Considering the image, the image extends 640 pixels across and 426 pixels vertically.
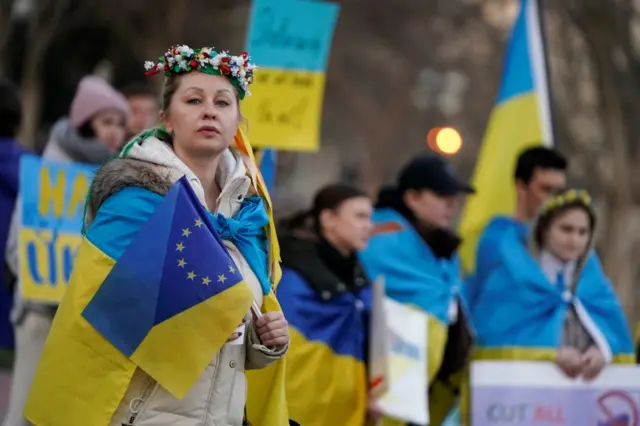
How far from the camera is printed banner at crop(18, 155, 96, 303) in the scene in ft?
30.5

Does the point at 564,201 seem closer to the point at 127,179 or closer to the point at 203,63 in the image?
the point at 203,63

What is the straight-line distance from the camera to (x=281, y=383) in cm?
676

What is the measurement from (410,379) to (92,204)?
3.93 meters

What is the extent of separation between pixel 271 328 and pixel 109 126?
395 cm

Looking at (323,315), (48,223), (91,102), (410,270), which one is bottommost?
(323,315)

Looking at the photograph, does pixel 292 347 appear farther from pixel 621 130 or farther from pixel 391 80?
pixel 391 80

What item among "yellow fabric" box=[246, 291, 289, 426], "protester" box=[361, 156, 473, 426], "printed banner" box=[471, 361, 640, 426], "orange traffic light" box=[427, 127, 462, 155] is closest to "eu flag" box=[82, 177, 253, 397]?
"yellow fabric" box=[246, 291, 289, 426]

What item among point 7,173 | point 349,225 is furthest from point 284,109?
point 7,173

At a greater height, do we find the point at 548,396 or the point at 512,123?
the point at 512,123

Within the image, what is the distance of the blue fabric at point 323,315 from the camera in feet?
30.0

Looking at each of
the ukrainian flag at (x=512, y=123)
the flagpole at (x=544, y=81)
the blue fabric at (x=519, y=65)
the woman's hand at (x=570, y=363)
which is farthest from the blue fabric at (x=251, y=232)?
the blue fabric at (x=519, y=65)

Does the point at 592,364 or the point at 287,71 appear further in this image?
the point at 287,71

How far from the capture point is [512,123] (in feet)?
43.7

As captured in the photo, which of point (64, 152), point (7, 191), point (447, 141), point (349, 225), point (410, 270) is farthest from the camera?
point (447, 141)
